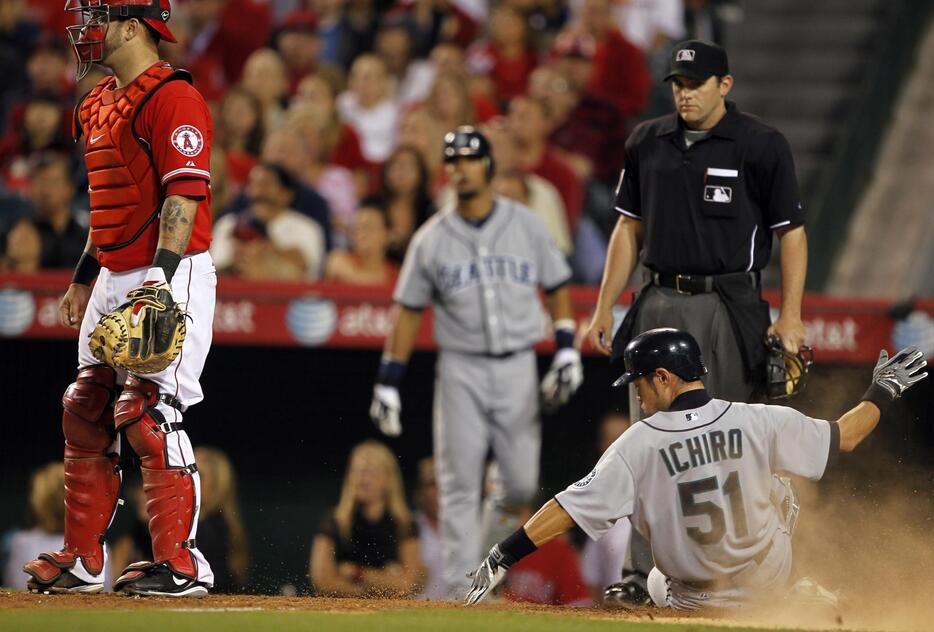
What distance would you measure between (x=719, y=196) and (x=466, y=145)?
2121 mm

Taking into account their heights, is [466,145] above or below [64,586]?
above

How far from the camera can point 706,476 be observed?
437 centimetres

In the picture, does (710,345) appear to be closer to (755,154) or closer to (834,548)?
(755,154)

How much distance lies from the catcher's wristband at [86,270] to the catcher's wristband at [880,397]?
2611 millimetres

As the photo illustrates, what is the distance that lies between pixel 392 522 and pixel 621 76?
12.5ft

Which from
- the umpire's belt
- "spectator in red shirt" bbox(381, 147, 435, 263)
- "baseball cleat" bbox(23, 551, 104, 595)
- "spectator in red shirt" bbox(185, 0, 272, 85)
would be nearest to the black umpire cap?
the umpire's belt

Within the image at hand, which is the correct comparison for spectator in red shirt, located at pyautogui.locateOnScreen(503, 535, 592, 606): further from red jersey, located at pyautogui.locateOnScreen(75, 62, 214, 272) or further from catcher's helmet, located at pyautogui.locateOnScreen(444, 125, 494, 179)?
red jersey, located at pyautogui.locateOnScreen(75, 62, 214, 272)

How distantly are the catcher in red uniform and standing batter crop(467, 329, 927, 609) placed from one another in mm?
1043

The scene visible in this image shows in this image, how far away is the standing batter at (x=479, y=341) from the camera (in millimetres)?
6727

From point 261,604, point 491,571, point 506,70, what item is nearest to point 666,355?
point 491,571

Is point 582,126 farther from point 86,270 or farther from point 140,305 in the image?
point 140,305

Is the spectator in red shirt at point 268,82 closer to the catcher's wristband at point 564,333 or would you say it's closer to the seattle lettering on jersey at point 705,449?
the catcher's wristband at point 564,333

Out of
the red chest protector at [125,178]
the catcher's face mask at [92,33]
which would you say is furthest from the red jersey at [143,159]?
the catcher's face mask at [92,33]

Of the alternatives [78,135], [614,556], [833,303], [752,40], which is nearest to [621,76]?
[752,40]
